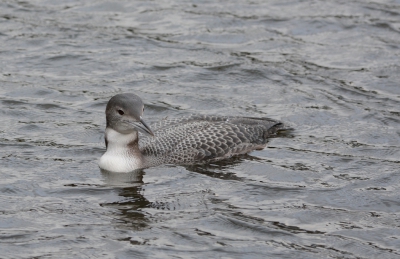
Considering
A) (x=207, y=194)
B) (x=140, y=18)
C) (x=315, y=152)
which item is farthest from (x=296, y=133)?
(x=140, y=18)

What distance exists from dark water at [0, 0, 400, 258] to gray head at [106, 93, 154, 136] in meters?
0.58

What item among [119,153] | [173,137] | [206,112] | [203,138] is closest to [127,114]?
[119,153]

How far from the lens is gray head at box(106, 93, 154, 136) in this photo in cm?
1095

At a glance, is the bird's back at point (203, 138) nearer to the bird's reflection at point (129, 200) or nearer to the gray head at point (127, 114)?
the bird's reflection at point (129, 200)

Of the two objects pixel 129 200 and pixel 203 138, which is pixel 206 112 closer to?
pixel 203 138

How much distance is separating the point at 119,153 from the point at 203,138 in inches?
43.8

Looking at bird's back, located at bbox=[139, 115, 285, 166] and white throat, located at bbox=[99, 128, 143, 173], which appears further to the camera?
bird's back, located at bbox=[139, 115, 285, 166]

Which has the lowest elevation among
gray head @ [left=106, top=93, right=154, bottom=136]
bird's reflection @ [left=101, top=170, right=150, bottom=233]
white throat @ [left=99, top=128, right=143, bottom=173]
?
bird's reflection @ [left=101, top=170, right=150, bottom=233]

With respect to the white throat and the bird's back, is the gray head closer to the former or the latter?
the white throat

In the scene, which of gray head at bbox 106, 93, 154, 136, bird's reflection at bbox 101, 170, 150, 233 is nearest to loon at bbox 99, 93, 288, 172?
gray head at bbox 106, 93, 154, 136

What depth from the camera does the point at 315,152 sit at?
11.8 metres

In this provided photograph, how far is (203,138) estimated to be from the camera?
1180cm

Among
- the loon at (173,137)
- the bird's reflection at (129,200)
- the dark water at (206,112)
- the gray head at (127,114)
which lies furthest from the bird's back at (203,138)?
the gray head at (127,114)

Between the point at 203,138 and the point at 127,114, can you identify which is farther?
the point at 203,138
